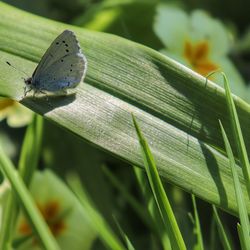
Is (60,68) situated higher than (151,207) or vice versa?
(60,68)

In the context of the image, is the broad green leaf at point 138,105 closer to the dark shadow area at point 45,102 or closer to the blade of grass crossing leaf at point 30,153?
the dark shadow area at point 45,102

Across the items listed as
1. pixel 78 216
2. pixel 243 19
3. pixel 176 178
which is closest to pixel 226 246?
pixel 176 178

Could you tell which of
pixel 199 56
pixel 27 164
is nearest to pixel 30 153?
pixel 27 164

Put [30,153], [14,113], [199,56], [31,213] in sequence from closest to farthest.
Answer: [31,213], [30,153], [14,113], [199,56]

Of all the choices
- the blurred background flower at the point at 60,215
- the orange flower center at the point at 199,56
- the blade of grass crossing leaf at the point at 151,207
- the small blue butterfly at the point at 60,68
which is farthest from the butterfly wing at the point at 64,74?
the orange flower center at the point at 199,56

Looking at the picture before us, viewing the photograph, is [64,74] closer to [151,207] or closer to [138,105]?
[138,105]

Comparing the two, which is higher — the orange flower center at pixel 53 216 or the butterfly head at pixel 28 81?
the butterfly head at pixel 28 81
